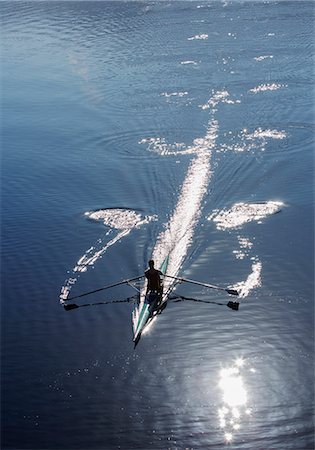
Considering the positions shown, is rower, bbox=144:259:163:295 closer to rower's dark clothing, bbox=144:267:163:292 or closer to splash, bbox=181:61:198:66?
rower's dark clothing, bbox=144:267:163:292

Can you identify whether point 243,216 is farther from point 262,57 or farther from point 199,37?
point 199,37

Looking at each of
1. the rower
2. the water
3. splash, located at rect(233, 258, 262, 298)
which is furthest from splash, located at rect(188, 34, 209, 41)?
the rower

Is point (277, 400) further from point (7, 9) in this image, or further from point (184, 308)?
point (7, 9)

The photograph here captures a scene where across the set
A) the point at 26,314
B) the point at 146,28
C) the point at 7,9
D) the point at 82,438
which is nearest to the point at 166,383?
the point at 82,438

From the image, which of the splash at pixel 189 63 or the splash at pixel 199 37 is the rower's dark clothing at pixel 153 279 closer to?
the splash at pixel 189 63

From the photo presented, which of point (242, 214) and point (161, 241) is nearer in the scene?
point (161, 241)

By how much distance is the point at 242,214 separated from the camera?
39500 millimetres

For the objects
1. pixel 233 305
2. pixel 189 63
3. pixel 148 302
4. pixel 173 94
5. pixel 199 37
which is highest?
pixel 199 37

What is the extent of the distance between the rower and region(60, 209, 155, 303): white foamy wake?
17.1 feet

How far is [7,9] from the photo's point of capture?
103 m

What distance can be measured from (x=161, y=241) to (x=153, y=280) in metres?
6.54

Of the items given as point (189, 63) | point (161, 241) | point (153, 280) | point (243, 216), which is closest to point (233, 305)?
point (153, 280)

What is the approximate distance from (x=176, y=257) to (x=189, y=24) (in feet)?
198

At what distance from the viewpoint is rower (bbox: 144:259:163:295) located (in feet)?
97.9
